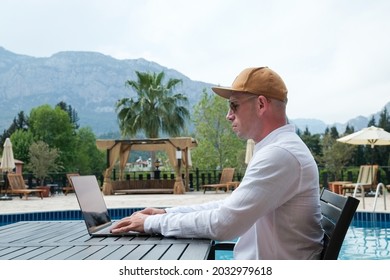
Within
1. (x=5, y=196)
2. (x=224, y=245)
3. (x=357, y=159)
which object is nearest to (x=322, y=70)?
(x=357, y=159)

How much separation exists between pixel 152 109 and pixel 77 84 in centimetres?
9484

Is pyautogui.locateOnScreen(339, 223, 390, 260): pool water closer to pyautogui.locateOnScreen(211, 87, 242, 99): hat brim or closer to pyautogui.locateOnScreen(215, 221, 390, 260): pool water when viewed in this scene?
pyautogui.locateOnScreen(215, 221, 390, 260): pool water

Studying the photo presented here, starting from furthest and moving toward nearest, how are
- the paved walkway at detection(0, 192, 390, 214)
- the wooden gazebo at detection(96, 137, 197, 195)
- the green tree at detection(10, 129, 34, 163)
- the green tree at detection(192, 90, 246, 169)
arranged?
the green tree at detection(10, 129, 34, 163)
the green tree at detection(192, 90, 246, 169)
the wooden gazebo at detection(96, 137, 197, 195)
the paved walkway at detection(0, 192, 390, 214)

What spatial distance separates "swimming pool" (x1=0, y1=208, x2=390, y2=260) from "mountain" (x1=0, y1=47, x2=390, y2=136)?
90.2 meters

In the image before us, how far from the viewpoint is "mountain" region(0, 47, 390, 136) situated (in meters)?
107

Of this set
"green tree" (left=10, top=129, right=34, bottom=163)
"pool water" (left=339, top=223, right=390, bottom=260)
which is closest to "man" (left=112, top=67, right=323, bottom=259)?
"pool water" (left=339, top=223, right=390, bottom=260)

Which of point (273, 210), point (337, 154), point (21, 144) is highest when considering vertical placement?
point (21, 144)

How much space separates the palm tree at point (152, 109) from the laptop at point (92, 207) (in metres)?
24.1

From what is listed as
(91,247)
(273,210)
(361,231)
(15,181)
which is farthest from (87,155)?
(273,210)

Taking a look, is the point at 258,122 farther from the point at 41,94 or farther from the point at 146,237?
the point at 41,94

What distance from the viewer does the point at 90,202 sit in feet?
6.32

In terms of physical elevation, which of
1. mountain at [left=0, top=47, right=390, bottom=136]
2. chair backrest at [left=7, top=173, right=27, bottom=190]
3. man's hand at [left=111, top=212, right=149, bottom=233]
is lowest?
chair backrest at [left=7, top=173, right=27, bottom=190]

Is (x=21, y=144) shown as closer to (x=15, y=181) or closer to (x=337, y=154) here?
(x=337, y=154)

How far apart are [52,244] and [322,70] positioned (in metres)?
47.8
